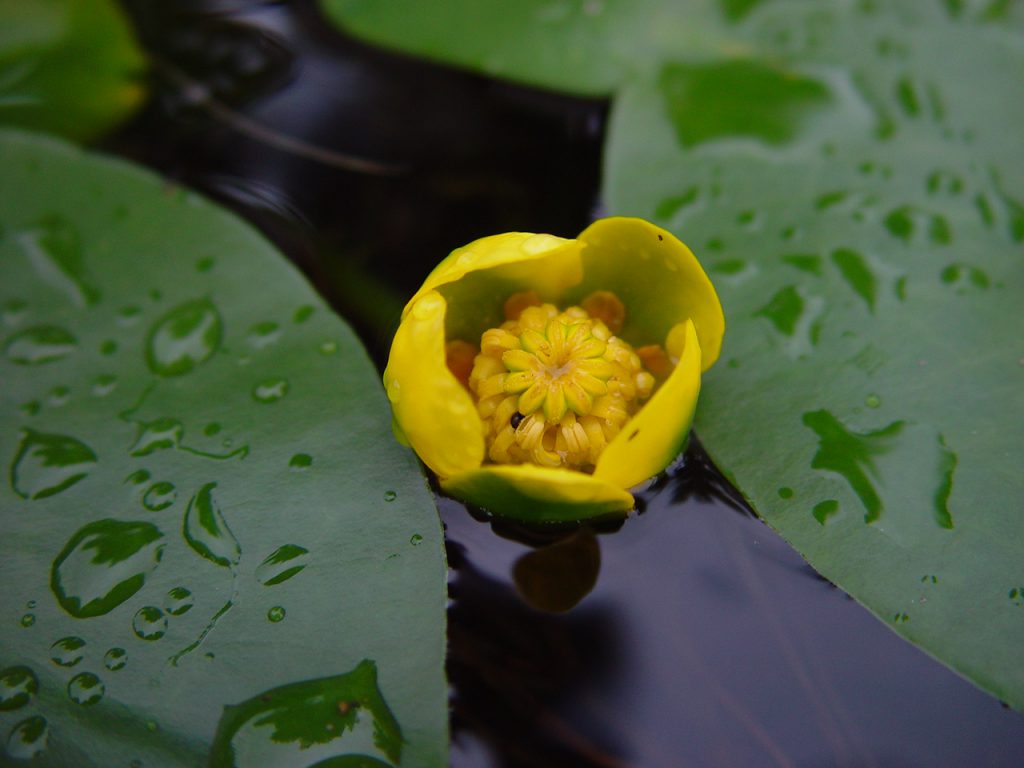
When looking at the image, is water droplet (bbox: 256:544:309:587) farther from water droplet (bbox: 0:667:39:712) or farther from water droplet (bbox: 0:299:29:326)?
water droplet (bbox: 0:299:29:326)

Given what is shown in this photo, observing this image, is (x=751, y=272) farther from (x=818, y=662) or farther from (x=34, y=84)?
(x=34, y=84)

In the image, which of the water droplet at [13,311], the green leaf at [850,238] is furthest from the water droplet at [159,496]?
the green leaf at [850,238]

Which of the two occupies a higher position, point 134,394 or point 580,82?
point 580,82

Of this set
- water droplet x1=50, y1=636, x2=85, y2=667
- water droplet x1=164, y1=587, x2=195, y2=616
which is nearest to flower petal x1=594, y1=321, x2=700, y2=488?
water droplet x1=164, y1=587, x2=195, y2=616

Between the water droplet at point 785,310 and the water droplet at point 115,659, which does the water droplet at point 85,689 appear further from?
the water droplet at point 785,310

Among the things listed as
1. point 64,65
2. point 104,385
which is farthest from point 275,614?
point 64,65

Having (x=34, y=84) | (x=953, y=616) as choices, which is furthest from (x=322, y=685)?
(x=34, y=84)
